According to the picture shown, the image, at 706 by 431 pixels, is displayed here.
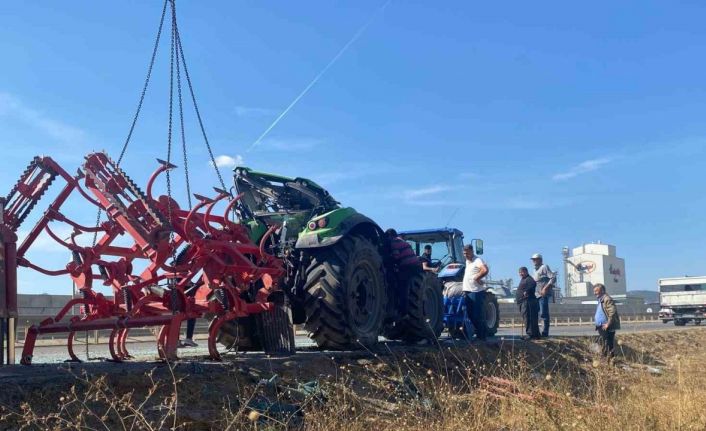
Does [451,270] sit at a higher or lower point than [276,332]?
higher

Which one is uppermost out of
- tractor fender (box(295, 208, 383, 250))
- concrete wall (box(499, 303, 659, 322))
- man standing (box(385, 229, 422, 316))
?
tractor fender (box(295, 208, 383, 250))

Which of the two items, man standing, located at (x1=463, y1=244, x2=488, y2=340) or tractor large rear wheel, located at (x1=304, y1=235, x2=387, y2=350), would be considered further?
man standing, located at (x1=463, y1=244, x2=488, y2=340)

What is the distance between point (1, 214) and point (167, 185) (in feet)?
4.74

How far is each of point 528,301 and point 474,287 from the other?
133 centimetres

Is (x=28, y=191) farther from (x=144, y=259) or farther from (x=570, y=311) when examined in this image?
(x=570, y=311)

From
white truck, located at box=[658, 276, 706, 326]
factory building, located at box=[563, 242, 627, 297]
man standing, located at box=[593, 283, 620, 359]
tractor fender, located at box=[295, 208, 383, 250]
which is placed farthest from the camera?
factory building, located at box=[563, 242, 627, 297]

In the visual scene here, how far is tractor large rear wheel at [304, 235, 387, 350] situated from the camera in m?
7.74

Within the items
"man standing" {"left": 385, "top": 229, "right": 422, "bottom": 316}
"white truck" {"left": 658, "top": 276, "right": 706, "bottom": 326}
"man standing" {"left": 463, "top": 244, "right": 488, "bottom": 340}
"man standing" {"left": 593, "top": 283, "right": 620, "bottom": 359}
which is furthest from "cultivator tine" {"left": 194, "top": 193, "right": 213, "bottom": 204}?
"white truck" {"left": 658, "top": 276, "right": 706, "bottom": 326}

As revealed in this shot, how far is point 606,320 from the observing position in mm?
10367

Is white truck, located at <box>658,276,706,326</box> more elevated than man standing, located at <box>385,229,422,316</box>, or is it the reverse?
man standing, located at <box>385,229,422,316</box>

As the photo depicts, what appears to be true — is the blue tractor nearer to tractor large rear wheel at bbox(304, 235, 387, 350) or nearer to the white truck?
tractor large rear wheel at bbox(304, 235, 387, 350)

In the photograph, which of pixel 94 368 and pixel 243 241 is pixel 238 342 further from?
pixel 94 368

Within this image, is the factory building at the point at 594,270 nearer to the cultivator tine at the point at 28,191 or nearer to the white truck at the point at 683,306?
the white truck at the point at 683,306

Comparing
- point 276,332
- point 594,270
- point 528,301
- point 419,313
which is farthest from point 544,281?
point 594,270
